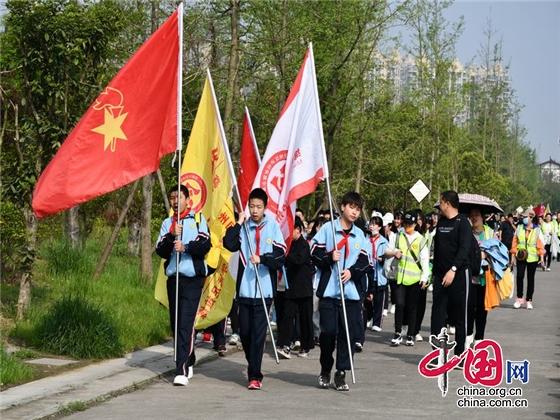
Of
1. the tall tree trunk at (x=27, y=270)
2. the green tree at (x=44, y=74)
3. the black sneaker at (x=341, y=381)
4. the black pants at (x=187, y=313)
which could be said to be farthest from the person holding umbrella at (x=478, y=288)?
the tall tree trunk at (x=27, y=270)

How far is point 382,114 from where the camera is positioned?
3388 centimetres

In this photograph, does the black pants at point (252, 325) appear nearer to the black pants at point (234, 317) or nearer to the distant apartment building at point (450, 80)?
the black pants at point (234, 317)

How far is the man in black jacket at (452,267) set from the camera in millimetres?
12617

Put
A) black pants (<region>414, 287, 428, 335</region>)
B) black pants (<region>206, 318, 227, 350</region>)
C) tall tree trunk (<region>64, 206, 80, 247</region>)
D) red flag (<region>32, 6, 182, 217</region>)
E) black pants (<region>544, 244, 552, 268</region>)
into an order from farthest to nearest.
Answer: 1. black pants (<region>544, 244, 552, 268</region>)
2. tall tree trunk (<region>64, 206, 80, 247</region>)
3. black pants (<region>414, 287, 428, 335</region>)
4. black pants (<region>206, 318, 227, 350</region>)
5. red flag (<region>32, 6, 182, 217</region>)

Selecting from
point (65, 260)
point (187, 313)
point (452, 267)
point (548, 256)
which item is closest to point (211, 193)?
point (187, 313)

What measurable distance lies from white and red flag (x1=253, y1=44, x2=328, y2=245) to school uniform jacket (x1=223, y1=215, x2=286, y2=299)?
564 mm

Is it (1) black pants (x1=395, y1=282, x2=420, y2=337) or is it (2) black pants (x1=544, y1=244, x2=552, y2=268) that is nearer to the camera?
(1) black pants (x1=395, y1=282, x2=420, y2=337)

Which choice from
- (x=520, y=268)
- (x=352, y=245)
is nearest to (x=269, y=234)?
(x=352, y=245)

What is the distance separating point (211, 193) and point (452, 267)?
9.40ft

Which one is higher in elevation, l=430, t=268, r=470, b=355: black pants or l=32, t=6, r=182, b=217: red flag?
l=32, t=6, r=182, b=217: red flag

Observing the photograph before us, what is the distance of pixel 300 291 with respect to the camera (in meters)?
14.3

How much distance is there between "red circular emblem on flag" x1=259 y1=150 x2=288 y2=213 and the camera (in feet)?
40.6

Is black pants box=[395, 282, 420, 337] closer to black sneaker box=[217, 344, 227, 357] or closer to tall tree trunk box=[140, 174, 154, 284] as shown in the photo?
black sneaker box=[217, 344, 227, 357]

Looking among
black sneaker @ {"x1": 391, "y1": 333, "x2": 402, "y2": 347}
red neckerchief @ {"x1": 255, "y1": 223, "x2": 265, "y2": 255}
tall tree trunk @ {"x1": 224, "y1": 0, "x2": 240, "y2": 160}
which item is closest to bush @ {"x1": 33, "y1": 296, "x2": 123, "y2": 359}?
red neckerchief @ {"x1": 255, "y1": 223, "x2": 265, "y2": 255}
